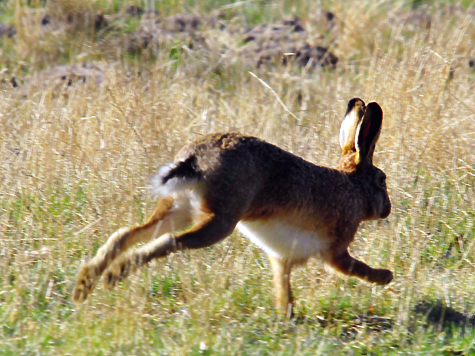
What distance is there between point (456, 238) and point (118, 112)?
2.95 m

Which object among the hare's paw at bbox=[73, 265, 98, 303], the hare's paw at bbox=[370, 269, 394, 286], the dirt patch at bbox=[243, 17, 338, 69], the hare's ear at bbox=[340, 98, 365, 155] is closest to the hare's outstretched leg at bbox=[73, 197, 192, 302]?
the hare's paw at bbox=[73, 265, 98, 303]

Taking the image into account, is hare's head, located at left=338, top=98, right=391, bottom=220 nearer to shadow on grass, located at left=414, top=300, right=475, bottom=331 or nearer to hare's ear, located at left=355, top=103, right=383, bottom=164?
hare's ear, located at left=355, top=103, right=383, bottom=164

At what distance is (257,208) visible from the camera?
3783 millimetres

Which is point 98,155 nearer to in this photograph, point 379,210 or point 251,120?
point 251,120

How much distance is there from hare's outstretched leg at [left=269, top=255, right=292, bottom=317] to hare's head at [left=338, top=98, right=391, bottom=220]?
2.72 feet

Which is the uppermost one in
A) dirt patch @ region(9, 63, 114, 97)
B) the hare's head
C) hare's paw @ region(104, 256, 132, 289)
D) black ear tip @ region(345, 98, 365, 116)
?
black ear tip @ region(345, 98, 365, 116)

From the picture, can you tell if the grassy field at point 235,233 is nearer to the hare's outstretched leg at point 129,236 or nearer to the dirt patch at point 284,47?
the hare's outstretched leg at point 129,236

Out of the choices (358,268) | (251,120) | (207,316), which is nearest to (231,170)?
(207,316)

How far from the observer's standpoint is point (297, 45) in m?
8.65

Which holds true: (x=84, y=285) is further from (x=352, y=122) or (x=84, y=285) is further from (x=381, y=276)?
(x=352, y=122)

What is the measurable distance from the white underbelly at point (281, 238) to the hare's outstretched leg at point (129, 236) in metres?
0.39

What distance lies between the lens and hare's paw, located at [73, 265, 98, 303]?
11.9ft

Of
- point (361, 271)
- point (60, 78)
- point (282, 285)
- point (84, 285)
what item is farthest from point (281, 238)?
point (60, 78)

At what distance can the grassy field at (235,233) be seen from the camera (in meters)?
3.53
